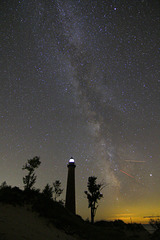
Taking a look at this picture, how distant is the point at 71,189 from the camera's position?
3061 cm

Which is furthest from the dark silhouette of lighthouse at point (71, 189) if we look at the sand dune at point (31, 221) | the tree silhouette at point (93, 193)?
the sand dune at point (31, 221)

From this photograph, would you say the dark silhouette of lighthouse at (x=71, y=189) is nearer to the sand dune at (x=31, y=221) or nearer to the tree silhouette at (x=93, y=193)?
the tree silhouette at (x=93, y=193)

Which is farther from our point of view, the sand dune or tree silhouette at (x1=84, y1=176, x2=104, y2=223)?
tree silhouette at (x1=84, y1=176, x2=104, y2=223)

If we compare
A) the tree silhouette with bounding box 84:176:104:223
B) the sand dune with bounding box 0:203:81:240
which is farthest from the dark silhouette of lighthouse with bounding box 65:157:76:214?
the sand dune with bounding box 0:203:81:240

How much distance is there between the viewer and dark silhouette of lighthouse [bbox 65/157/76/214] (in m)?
28.8

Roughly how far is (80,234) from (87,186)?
1584cm

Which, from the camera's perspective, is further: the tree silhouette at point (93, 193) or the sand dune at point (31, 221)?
the tree silhouette at point (93, 193)

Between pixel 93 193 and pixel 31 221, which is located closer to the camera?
pixel 31 221

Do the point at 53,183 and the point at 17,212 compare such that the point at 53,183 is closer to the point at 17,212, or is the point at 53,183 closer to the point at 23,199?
the point at 23,199

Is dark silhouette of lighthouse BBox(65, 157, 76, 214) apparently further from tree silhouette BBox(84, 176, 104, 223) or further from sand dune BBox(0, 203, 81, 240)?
sand dune BBox(0, 203, 81, 240)

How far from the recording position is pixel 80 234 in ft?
45.8

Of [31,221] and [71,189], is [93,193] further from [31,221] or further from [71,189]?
[31,221]

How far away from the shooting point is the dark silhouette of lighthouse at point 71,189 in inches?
1133

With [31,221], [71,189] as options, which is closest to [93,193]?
[71,189]
